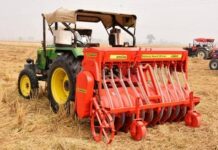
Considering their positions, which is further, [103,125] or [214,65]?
[214,65]

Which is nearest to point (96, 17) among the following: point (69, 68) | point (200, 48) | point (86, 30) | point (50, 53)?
point (86, 30)

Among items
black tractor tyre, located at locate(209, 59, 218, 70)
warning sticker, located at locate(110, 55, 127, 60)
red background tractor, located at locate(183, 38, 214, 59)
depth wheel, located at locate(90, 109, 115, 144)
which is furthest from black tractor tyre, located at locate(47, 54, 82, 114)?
red background tractor, located at locate(183, 38, 214, 59)

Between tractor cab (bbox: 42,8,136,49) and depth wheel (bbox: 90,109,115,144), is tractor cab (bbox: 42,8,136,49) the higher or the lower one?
the higher one

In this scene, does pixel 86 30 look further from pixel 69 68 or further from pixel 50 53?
pixel 69 68

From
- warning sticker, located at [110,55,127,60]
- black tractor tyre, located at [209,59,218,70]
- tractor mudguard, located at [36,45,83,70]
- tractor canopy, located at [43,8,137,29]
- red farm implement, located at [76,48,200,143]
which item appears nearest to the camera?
red farm implement, located at [76,48,200,143]

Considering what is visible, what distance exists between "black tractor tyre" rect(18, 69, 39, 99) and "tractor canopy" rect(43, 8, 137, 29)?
139 cm

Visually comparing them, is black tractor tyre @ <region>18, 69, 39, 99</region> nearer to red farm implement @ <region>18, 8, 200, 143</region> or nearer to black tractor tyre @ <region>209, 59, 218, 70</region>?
red farm implement @ <region>18, 8, 200, 143</region>

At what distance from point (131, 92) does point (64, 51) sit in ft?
5.23

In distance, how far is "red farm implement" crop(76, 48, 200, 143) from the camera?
5227 mm

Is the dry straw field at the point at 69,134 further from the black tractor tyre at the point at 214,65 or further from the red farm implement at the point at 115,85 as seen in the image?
the black tractor tyre at the point at 214,65

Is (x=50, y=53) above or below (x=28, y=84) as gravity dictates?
above

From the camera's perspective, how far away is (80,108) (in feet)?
17.4

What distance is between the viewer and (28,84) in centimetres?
812

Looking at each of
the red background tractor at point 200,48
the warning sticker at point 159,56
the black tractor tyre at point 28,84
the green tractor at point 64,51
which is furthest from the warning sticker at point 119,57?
the red background tractor at point 200,48
